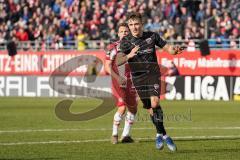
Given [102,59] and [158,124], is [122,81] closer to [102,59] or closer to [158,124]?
[158,124]

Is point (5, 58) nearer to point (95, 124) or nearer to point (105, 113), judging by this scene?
point (105, 113)

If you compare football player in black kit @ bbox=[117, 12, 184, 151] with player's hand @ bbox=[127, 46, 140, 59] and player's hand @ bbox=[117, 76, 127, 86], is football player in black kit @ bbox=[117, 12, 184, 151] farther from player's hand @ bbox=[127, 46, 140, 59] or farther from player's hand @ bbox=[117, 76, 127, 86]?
player's hand @ bbox=[117, 76, 127, 86]

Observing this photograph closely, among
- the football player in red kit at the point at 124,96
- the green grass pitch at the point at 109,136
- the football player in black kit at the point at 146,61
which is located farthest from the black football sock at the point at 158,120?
the football player in red kit at the point at 124,96

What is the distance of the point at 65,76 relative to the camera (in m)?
36.6

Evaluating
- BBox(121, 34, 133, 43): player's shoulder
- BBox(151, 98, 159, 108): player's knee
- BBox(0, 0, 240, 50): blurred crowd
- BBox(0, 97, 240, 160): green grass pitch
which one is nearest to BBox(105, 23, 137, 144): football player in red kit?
BBox(0, 97, 240, 160): green grass pitch

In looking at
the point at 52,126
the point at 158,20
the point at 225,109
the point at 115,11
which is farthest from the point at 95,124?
the point at 115,11

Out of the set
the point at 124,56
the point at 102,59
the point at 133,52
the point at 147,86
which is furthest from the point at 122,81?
the point at 102,59

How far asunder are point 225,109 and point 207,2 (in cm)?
882

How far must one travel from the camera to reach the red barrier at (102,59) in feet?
109

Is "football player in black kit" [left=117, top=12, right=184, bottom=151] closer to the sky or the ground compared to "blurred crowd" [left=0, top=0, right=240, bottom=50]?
closer to the sky

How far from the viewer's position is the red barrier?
33.1 metres

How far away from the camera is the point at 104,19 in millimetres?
37219

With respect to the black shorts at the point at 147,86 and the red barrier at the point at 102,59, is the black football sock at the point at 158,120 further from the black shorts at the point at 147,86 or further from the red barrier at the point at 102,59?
the red barrier at the point at 102,59

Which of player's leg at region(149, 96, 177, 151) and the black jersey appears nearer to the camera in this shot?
player's leg at region(149, 96, 177, 151)
